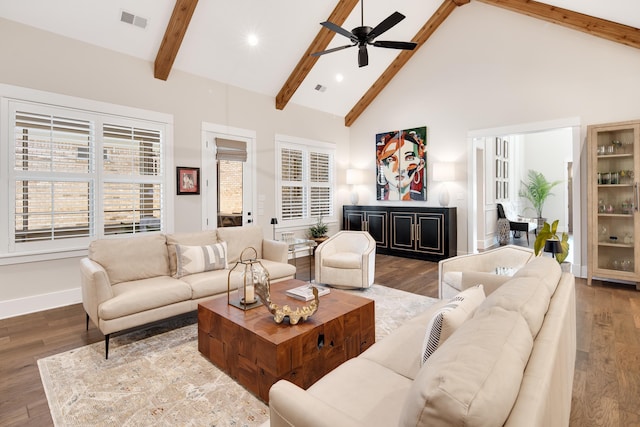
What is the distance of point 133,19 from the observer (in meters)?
4.04

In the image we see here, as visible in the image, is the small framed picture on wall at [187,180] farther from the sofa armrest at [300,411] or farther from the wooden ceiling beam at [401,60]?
the sofa armrest at [300,411]

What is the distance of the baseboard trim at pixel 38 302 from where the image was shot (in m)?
3.59

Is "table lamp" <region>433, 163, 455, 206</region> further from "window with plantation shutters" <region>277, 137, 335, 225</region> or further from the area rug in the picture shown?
the area rug

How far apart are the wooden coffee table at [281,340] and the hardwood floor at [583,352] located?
1.02 m

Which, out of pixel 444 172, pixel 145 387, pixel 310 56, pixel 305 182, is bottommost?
pixel 145 387

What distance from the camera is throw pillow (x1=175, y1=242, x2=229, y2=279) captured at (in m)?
3.44

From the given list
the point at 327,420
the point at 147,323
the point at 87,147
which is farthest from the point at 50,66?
the point at 327,420

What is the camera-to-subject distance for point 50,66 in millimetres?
3814

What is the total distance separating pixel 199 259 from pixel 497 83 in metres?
5.49

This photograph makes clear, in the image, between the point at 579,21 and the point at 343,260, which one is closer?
the point at 343,260

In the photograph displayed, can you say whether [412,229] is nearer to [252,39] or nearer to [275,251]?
[275,251]

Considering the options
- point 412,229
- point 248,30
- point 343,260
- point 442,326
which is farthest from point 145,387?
point 412,229

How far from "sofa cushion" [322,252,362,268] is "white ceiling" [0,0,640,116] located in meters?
3.34

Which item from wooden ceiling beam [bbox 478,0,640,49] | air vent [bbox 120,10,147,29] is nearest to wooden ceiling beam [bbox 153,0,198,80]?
air vent [bbox 120,10,147,29]
